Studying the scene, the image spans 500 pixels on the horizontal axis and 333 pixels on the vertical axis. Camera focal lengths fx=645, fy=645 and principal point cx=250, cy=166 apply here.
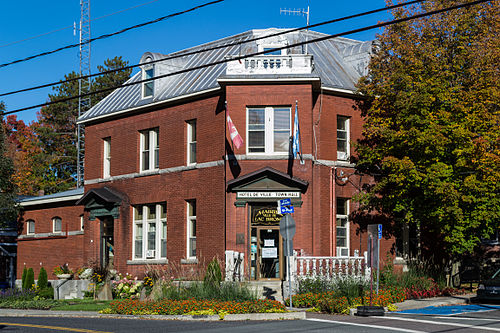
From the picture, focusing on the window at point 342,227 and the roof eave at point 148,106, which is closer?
the window at point 342,227

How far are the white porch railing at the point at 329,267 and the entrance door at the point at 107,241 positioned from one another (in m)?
11.6

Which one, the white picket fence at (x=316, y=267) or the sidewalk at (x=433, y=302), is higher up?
the white picket fence at (x=316, y=267)

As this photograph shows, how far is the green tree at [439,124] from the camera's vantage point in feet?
81.2

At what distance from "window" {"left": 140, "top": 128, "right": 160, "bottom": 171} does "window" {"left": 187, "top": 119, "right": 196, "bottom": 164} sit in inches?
83.3

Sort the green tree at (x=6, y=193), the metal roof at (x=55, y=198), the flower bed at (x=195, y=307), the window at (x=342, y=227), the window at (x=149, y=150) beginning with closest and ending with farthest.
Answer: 1. the flower bed at (x=195, y=307)
2. the window at (x=342, y=227)
3. the window at (x=149, y=150)
4. the metal roof at (x=55, y=198)
5. the green tree at (x=6, y=193)

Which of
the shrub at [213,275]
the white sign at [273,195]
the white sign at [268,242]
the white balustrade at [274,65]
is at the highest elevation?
the white balustrade at [274,65]

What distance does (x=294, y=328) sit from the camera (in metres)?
15.7

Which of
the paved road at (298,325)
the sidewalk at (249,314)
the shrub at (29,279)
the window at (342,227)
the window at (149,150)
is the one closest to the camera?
the paved road at (298,325)

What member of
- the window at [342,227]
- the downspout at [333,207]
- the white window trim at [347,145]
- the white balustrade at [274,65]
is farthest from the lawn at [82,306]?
the white window trim at [347,145]

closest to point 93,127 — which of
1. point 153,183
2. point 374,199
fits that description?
point 153,183

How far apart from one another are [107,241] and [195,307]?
1431 centimetres

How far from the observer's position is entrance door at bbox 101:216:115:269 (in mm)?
31969

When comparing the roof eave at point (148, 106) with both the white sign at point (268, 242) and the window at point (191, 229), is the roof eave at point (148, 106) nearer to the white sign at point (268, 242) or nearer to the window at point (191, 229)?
the window at point (191, 229)

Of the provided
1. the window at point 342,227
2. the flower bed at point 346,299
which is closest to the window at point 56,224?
the window at point 342,227
